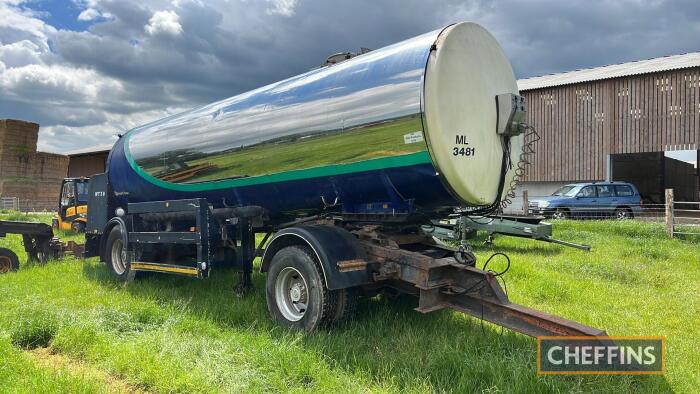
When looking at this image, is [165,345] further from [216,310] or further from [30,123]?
[30,123]

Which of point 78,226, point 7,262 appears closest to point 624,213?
point 7,262

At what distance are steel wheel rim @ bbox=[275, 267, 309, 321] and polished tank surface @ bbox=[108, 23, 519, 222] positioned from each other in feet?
3.12

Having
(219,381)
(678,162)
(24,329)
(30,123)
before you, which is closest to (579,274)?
(219,381)

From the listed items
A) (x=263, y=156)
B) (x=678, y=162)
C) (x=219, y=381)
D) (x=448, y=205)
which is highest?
(x=678, y=162)

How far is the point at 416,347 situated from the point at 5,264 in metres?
8.99

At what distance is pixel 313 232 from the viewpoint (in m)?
5.41

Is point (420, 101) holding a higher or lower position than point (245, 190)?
higher

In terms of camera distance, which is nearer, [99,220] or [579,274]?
[579,274]

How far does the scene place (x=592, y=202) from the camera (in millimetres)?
19422

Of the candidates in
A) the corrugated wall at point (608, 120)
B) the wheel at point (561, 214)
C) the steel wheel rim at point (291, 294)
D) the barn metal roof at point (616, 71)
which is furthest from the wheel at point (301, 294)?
the barn metal roof at point (616, 71)

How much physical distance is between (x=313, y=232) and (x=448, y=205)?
4.91 ft

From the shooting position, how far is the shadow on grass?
155 inches

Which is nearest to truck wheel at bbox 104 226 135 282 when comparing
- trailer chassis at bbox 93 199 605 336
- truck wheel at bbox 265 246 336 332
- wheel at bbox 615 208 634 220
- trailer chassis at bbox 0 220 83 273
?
trailer chassis at bbox 0 220 83 273

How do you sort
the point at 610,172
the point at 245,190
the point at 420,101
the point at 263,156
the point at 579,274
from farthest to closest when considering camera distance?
the point at 610,172
the point at 579,274
the point at 245,190
the point at 263,156
the point at 420,101
